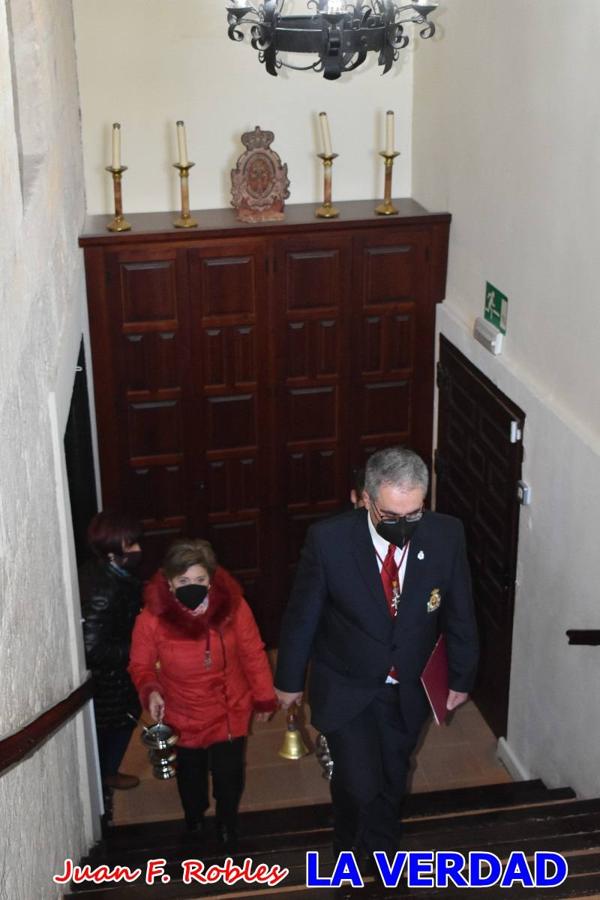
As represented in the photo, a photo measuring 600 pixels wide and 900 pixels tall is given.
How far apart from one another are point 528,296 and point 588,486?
1045 millimetres

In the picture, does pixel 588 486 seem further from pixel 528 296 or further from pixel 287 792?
pixel 287 792

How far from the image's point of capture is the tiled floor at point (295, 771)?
614 centimetres

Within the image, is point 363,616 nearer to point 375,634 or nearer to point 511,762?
point 375,634

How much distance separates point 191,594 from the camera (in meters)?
4.53

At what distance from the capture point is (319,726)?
439cm

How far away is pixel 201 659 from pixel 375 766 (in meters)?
0.78

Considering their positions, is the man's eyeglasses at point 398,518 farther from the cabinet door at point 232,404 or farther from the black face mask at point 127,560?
the cabinet door at point 232,404

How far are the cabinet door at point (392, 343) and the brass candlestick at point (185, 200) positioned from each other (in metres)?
0.95

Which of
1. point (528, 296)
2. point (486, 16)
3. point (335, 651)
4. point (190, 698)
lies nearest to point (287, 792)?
point (190, 698)

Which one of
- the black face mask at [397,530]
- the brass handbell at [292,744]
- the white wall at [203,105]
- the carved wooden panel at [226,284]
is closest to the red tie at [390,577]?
the black face mask at [397,530]

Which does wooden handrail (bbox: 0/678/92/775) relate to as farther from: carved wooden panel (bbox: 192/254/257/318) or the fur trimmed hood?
carved wooden panel (bbox: 192/254/257/318)

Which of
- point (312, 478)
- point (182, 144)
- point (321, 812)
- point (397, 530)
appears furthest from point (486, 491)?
point (182, 144)

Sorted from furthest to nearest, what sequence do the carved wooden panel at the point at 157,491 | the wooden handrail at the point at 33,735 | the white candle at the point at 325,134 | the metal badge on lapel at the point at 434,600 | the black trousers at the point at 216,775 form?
the carved wooden panel at the point at 157,491 < the white candle at the point at 325,134 < the black trousers at the point at 216,775 < the metal badge on lapel at the point at 434,600 < the wooden handrail at the point at 33,735

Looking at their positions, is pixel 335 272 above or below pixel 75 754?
above
